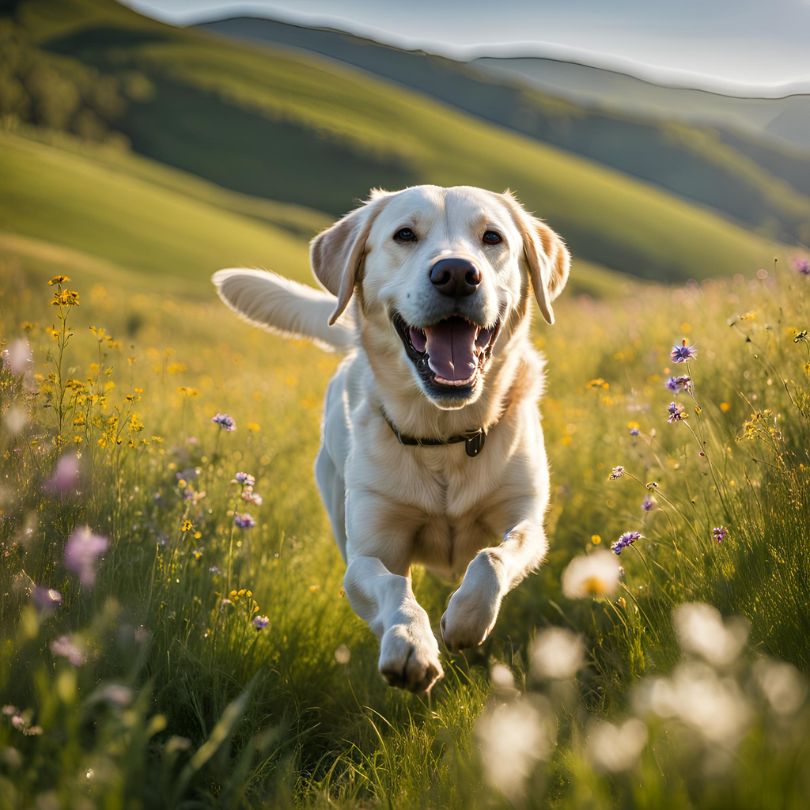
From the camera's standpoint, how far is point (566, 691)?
1582mm

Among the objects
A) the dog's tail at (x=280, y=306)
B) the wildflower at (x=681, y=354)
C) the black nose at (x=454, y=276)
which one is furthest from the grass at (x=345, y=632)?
the black nose at (x=454, y=276)

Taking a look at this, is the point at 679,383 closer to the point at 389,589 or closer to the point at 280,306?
the point at 389,589

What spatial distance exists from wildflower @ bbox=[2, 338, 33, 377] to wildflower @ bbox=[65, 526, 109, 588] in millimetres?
666

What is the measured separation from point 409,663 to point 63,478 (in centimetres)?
147

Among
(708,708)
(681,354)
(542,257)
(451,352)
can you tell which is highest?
(542,257)

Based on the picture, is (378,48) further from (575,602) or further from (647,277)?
(575,602)

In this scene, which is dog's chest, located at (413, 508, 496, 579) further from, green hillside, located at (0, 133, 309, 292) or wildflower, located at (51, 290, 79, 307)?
green hillside, located at (0, 133, 309, 292)

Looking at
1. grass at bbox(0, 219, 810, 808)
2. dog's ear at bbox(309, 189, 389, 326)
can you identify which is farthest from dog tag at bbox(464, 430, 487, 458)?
dog's ear at bbox(309, 189, 389, 326)

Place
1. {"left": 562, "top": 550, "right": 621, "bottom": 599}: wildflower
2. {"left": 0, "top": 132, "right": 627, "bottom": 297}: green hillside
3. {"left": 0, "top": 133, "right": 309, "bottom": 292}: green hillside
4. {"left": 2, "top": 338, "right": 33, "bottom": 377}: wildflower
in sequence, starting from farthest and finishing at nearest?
{"left": 0, "top": 133, "right": 309, "bottom": 292}: green hillside < {"left": 0, "top": 132, "right": 627, "bottom": 297}: green hillside < {"left": 2, "top": 338, "right": 33, "bottom": 377}: wildflower < {"left": 562, "top": 550, "right": 621, "bottom": 599}: wildflower

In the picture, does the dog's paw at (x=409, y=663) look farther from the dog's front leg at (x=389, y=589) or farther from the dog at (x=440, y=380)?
the dog at (x=440, y=380)

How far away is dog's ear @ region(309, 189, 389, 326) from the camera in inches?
163

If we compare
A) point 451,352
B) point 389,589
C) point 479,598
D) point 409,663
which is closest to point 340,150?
point 451,352

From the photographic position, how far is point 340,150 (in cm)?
7162

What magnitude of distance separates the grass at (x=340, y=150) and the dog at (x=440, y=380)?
6067 cm
